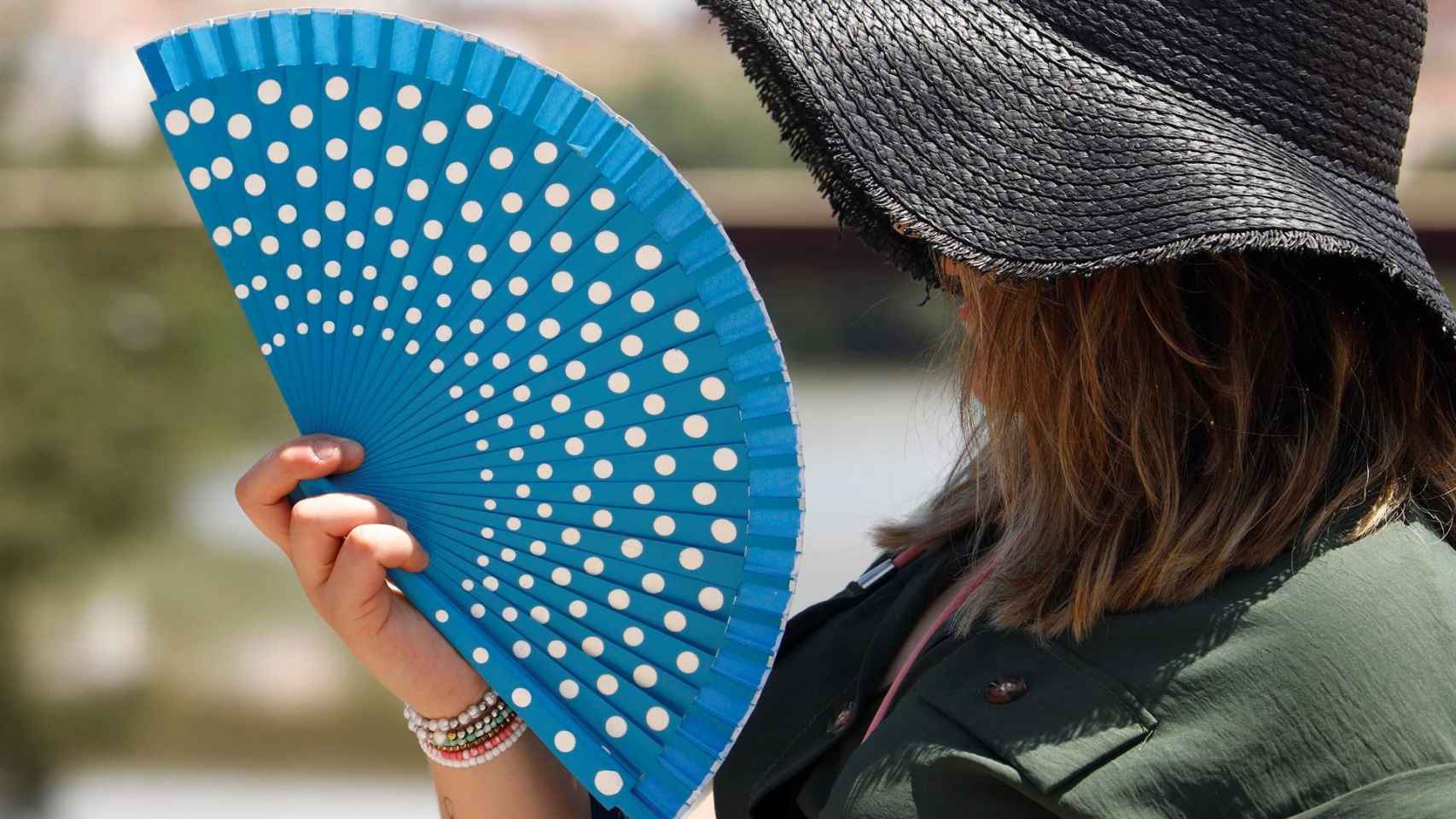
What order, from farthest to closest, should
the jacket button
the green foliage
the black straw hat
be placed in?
the green foliage < the jacket button < the black straw hat

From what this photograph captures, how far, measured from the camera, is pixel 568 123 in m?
0.94

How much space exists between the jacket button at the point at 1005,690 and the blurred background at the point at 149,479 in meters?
1.97

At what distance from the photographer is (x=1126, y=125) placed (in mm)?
848

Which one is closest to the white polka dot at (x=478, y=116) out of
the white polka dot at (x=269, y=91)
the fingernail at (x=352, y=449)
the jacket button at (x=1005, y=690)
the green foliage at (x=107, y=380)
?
the white polka dot at (x=269, y=91)

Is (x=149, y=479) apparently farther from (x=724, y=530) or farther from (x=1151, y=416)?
(x=1151, y=416)

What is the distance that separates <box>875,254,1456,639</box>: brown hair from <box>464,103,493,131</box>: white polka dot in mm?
351

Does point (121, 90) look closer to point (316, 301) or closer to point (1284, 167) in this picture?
point (316, 301)


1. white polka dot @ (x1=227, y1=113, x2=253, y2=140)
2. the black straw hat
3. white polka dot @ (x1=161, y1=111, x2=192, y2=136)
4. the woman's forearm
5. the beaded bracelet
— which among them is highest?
white polka dot @ (x1=161, y1=111, x2=192, y2=136)

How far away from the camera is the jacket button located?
0.92 m

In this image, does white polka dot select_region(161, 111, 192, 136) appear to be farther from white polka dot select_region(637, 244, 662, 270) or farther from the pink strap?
the pink strap

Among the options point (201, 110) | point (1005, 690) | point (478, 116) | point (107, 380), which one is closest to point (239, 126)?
point (201, 110)

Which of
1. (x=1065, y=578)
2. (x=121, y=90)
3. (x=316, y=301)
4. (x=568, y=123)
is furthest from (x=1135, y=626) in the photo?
(x=121, y=90)

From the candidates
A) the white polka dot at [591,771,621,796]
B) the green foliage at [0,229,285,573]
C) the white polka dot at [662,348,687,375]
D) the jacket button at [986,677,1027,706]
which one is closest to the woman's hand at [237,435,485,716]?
the white polka dot at [591,771,621,796]

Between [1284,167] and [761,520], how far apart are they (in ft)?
1.39
